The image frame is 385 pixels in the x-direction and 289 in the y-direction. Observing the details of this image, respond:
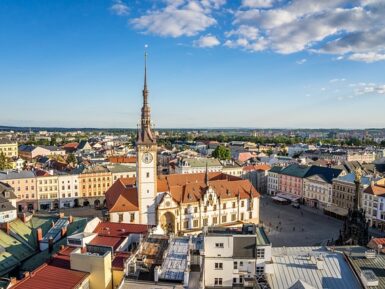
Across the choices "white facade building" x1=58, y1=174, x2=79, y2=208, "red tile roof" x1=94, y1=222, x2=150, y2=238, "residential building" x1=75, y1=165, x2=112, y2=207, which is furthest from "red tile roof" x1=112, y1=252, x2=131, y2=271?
"white facade building" x1=58, y1=174, x2=79, y2=208

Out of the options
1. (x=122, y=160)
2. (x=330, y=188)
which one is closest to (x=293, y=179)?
(x=330, y=188)

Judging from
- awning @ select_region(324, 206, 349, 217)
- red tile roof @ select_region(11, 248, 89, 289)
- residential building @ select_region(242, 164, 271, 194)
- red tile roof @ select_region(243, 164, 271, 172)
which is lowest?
awning @ select_region(324, 206, 349, 217)

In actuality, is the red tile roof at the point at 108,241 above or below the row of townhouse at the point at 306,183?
above

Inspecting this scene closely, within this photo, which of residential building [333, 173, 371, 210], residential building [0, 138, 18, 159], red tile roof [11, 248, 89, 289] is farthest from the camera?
residential building [0, 138, 18, 159]

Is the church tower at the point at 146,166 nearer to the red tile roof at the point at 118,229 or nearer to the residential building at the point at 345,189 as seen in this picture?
the red tile roof at the point at 118,229

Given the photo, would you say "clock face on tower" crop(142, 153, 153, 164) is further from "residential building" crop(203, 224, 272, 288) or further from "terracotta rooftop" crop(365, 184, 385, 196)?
"terracotta rooftop" crop(365, 184, 385, 196)

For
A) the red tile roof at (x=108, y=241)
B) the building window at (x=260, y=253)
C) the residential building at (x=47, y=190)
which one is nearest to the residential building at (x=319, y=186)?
the building window at (x=260, y=253)

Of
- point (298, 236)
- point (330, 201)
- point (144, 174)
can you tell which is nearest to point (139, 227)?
point (144, 174)

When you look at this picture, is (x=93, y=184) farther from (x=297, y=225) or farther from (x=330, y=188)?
(x=330, y=188)

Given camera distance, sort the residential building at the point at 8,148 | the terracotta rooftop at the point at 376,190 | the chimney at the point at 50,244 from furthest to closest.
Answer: the residential building at the point at 8,148, the terracotta rooftop at the point at 376,190, the chimney at the point at 50,244
